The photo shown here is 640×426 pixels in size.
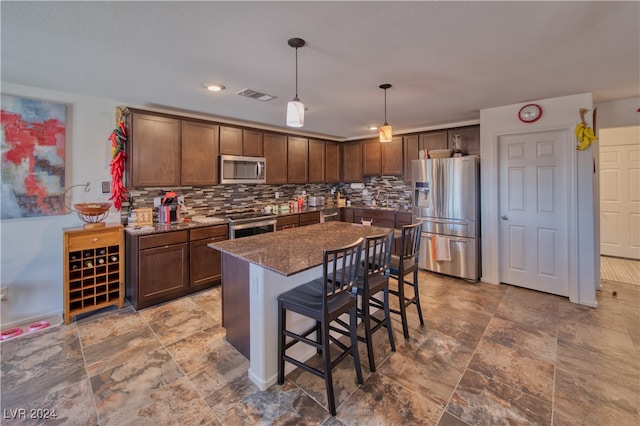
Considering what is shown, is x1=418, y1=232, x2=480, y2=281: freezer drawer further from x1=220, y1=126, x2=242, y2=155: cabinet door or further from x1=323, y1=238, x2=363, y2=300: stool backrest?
x1=220, y1=126, x2=242, y2=155: cabinet door

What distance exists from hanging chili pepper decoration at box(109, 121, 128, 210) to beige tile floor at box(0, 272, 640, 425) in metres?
1.29

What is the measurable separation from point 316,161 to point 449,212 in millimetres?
2579

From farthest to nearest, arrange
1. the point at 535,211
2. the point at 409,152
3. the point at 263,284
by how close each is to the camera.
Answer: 1. the point at 409,152
2. the point at 535,211
3. the point at 263,284

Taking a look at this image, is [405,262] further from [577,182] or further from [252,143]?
[252,143]

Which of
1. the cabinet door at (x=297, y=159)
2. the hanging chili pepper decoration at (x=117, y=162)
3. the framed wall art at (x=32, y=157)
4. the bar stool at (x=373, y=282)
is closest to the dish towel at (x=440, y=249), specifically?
the bar stool at (x=373, y=282)

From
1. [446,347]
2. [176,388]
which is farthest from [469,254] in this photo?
[176,388]

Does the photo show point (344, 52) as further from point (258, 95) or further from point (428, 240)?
point (428, 240)

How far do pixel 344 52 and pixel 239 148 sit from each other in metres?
2.59

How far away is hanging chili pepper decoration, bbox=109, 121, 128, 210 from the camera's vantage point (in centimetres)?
324

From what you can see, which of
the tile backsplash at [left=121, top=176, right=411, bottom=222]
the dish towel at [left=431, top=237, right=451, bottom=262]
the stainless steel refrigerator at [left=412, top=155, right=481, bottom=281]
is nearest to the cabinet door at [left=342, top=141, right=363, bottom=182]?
the tile backsplash at [left=121, top=176, right=411, bottom=222]

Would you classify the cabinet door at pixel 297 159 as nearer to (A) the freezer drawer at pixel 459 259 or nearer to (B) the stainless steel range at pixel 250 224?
(B) the stainless steel range at pixel 250 224

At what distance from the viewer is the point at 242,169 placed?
436 cm

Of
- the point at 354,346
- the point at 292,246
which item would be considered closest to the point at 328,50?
the point at 292,246

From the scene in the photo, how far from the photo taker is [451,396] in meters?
1.92
